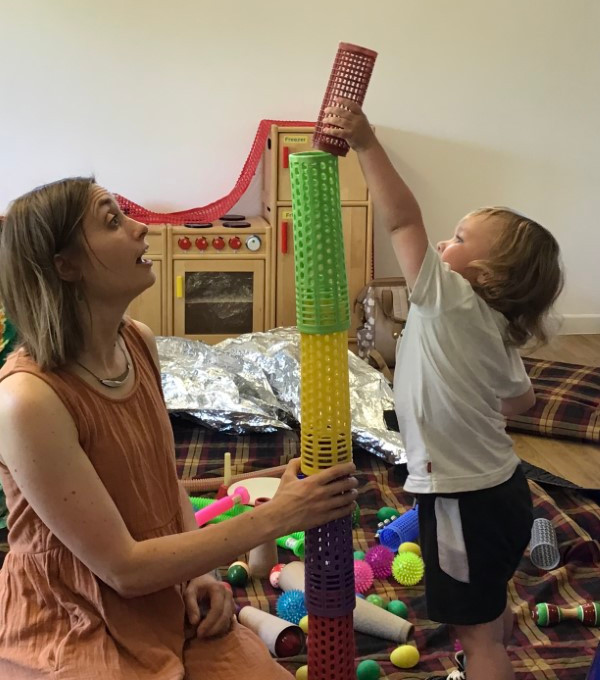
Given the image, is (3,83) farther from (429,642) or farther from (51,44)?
(429,642)

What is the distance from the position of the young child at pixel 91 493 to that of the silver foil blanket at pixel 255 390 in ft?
4.43

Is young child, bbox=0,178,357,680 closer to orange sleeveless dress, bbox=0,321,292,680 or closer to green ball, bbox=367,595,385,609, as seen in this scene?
orange sleeveless dress, bbox=0,321,292,680

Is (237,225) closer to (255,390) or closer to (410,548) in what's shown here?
(255,390)

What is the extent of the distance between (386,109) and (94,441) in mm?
3382

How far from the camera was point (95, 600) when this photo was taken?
3.77 feet

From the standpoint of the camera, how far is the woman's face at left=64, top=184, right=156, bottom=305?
121 cm

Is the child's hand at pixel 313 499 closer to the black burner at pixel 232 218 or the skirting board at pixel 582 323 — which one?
the black burner at pixel 232 218

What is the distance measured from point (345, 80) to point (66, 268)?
1.56ft

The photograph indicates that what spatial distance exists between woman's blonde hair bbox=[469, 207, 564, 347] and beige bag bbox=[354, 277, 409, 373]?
2.19 meters

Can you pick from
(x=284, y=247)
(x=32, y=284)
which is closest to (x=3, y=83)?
(x=284, y=247)

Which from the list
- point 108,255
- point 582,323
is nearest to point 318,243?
point 108,255

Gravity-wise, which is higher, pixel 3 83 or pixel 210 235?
pixel 3 83

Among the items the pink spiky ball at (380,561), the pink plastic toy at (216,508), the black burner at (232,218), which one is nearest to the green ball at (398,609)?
the pink spiky ball at (380,561)

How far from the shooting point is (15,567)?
1.19 m
